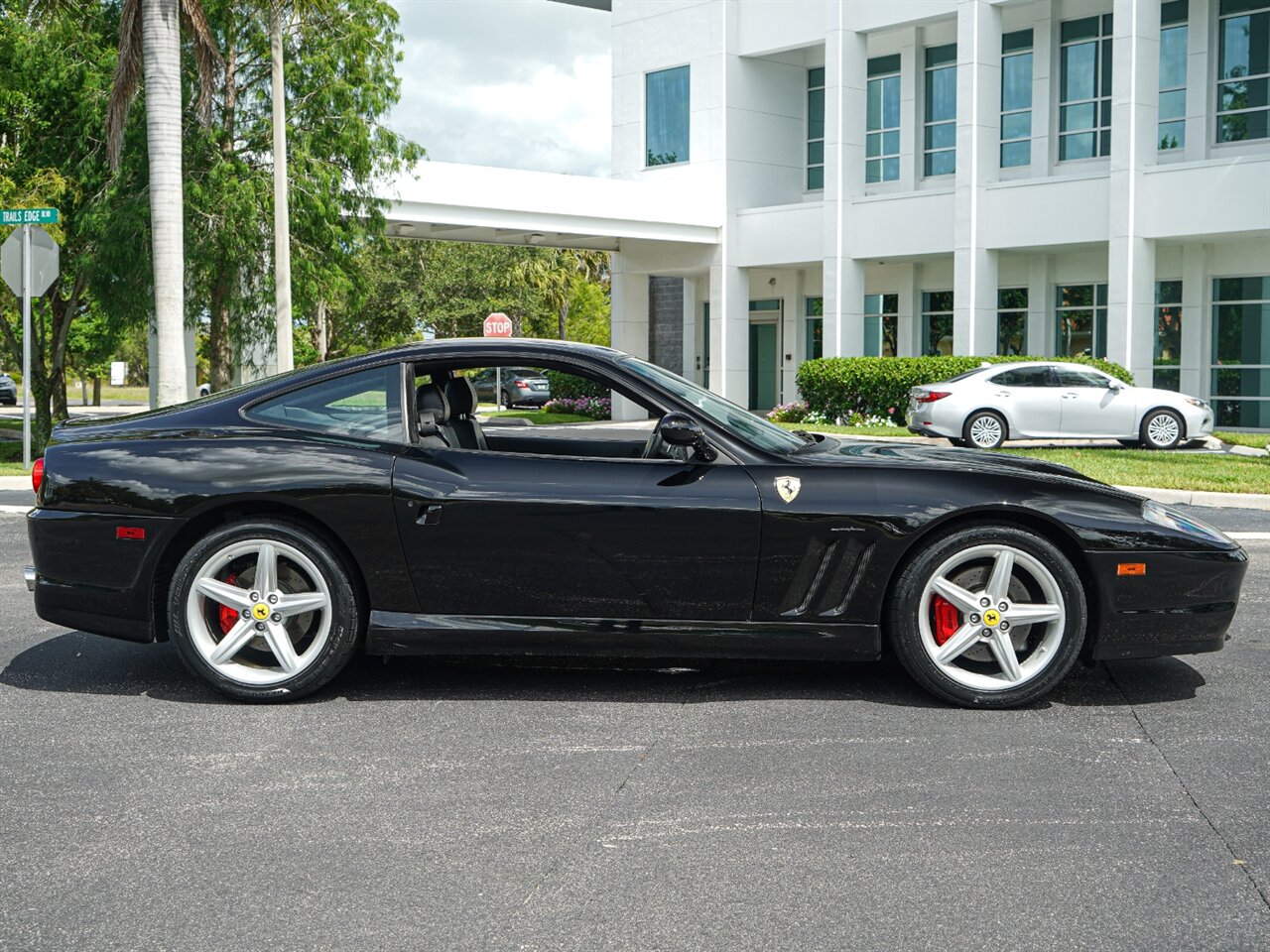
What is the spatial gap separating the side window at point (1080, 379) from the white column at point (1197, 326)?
22.9 feet

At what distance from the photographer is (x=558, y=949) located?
10.9 ft

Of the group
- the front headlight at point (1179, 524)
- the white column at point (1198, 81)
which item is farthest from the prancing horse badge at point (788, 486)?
the white column at point (1198, 81)

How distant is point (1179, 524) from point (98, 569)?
440 cm

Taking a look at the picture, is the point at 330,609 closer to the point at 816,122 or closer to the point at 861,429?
the point at 861,429

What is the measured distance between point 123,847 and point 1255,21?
93.5 ft

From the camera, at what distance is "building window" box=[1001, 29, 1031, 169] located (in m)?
30.6

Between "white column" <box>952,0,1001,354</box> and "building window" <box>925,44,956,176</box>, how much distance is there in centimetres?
324

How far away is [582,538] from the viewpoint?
17.9 feet

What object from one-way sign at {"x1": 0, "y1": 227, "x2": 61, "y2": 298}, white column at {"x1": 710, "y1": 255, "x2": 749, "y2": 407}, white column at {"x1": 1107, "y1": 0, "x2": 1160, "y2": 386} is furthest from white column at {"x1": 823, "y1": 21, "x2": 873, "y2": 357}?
one-way sign at {"x1": 0, "y1": 227, "x2": 61, "y2": 298}

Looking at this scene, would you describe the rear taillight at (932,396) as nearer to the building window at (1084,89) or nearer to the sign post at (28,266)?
the building window at (1084,89)

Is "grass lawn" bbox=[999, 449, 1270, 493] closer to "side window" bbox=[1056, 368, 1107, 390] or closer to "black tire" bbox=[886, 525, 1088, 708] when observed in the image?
"side window" bbox=[1056, 368, 1107, 390]

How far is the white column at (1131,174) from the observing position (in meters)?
25.9

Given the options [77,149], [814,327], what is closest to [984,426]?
[814,327]

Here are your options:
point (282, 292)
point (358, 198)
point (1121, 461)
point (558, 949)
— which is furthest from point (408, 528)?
point (358, 198)
